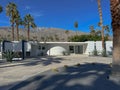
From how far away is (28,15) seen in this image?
62844 mm

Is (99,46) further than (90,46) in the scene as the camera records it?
No

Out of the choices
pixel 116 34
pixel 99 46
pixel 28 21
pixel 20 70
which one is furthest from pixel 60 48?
pixel 116 34

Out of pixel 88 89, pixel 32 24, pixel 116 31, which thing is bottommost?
pixel 88 89

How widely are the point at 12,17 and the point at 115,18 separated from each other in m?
44.4

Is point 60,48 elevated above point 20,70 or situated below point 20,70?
above

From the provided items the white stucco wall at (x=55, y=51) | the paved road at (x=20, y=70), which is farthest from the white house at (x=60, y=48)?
the paved road at (x=20, y=70)

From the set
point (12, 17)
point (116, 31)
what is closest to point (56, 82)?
point (116, 31)

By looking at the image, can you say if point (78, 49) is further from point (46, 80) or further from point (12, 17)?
point (46, 80)

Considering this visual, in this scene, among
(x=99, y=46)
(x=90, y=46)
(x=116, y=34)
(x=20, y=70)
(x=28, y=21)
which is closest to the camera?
(x=116, y=34)

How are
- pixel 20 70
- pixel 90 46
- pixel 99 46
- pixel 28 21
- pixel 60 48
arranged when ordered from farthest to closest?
pixel 28 21 → pixel 60 48 → pixel 90 46 → pixel 99 46 → pixel 20 70

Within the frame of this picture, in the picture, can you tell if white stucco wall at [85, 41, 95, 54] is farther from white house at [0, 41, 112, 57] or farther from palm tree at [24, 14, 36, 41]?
palm tree at [24, 14, 36, 41]

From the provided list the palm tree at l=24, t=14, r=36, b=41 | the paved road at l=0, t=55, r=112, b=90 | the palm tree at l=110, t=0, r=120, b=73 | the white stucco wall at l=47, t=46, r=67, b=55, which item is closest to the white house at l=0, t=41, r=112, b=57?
the white stucco wall at l=47, t=46, r=67, b=55

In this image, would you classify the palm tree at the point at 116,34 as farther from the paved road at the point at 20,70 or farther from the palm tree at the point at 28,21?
the palm tree at the point at 28,21

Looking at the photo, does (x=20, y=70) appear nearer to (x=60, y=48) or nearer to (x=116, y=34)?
(x=116, y=34)
